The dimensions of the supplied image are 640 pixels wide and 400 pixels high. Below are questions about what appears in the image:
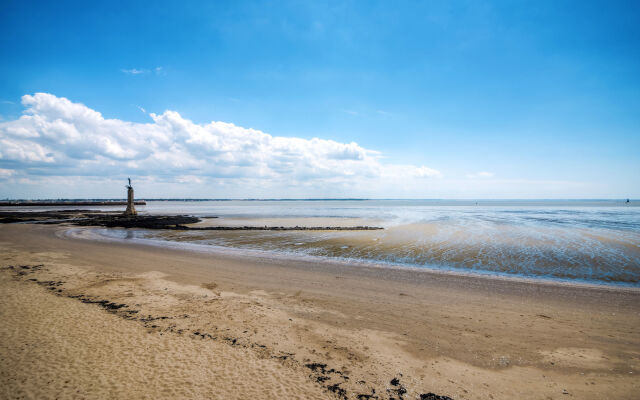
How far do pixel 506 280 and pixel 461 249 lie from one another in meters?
7.31

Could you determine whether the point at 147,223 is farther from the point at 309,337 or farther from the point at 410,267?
the point at 309,337

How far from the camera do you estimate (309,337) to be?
6383 millimetres

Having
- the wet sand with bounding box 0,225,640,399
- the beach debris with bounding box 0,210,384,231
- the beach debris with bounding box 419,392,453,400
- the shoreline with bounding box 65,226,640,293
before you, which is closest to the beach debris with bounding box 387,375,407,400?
the wet sand with bounding box 0,225,640,399

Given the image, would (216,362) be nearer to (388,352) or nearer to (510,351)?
(388,352)

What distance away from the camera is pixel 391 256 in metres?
16.8

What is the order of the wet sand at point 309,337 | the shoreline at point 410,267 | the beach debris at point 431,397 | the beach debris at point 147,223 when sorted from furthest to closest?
1. the beach debris at point 147,223
2. the shoreline at point 410,267
3. the wet sand at point 309,337
4. the beach debris at point 431,397

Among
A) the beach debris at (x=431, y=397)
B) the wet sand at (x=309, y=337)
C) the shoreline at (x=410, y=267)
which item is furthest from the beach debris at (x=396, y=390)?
the shoreline at (x=410, y=267)

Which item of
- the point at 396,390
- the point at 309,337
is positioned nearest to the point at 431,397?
the point at 396,390

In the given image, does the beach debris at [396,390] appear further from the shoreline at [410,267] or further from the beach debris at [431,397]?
the shoreline at [410,267]

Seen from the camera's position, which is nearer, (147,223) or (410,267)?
(410,267)

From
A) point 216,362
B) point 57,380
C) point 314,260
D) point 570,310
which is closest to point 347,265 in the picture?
point 314,260

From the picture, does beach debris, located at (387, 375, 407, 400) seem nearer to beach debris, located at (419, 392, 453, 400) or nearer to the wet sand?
the wet sand

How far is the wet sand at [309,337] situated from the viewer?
4.65 metres

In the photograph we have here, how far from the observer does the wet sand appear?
4.65 metres
